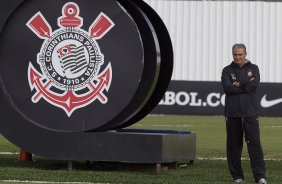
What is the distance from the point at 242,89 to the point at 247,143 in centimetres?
70

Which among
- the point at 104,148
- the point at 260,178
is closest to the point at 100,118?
the point at 104,148

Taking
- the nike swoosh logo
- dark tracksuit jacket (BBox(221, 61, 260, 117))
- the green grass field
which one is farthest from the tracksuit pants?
the nike swoosh logo

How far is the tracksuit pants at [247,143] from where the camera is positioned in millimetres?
13938

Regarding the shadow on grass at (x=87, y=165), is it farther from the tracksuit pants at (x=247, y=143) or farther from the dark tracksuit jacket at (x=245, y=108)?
the dark tracksuit jacket at (x=245, y=108)

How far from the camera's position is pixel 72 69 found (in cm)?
1538

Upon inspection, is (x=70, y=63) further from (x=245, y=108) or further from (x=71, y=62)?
(x=245, y=108)

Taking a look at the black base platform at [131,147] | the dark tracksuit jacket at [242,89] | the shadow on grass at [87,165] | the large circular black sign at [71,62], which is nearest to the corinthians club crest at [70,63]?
the large circular black sign at [71,62]

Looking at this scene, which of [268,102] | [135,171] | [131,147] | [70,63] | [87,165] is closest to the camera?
[131,147]

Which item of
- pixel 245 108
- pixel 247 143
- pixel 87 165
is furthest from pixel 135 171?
pixel 245 108

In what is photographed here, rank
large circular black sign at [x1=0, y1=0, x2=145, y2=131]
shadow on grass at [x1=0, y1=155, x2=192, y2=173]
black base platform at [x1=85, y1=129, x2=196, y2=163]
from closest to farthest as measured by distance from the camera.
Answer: black base platform at [x1=85, y1=129, x2=196, y2=163] → large circular black sign at [x1=0, y1=0, x2=145, y2=131] → shadow on grass at [x1=0, y1=155, x2=192, y2=173]

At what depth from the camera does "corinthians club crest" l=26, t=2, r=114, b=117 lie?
50.3 feet

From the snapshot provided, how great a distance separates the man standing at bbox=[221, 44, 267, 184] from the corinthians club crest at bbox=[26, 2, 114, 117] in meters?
2.06

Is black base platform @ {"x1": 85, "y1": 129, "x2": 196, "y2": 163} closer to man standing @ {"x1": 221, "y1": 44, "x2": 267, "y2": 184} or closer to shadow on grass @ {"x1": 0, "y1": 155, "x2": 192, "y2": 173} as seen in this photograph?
shadow on grass @ {"x1": 0, "y1": 155, "x2": 192, "y2": 173}

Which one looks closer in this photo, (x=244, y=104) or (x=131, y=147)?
(x=244, y=104)
